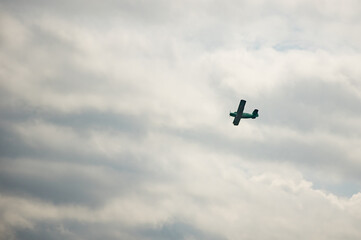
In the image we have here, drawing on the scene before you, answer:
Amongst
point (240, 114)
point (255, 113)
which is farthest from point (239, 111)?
point (255, 113)

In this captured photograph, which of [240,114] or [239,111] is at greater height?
[239,111]

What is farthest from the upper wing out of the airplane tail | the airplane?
the airplane tail

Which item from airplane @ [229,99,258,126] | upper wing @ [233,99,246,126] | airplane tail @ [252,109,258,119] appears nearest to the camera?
upper wing @ [233,99,246,126]

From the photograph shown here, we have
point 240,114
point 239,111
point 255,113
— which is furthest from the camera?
point 255,113

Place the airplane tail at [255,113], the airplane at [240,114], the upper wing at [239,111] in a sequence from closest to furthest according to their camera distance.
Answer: the upper wing at [239,111]
the airplane at [240,114]
the airplane tail at [255,113]

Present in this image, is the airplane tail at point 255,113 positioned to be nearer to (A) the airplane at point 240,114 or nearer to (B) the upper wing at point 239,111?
(A) the airplane at point 240,114

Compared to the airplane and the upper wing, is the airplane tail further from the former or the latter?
the upper wing

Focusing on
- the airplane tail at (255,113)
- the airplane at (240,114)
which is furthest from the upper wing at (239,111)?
the airplane tail at (255,113)

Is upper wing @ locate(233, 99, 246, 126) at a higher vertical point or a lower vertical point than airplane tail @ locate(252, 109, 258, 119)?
lower

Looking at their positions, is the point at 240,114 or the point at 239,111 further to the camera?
the point at 240,114

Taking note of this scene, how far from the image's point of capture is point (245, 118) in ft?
395

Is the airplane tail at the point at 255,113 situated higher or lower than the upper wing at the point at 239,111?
higher

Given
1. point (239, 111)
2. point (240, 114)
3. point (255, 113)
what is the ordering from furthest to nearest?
point (255, 113) → point (240, 114) → point (239, 111)

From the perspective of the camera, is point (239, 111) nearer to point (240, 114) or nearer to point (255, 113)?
point (240, 114)
